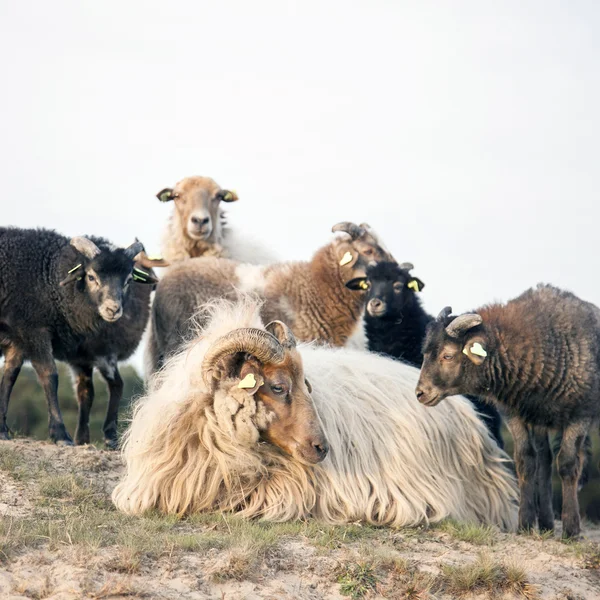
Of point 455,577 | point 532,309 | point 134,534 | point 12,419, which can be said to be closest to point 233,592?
point 134,534

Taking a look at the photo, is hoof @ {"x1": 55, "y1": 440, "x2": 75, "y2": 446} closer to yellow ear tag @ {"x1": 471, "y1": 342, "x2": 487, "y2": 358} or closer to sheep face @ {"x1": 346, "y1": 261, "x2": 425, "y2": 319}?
sheep face @ {"x1": 346, "y1": 261, "x2": 425, "y2": 319}

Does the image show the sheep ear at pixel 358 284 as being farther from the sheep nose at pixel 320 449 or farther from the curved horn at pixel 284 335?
the sheep nose at pixel 320 449

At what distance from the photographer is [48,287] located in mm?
11406

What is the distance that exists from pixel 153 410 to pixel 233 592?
9.31 ft

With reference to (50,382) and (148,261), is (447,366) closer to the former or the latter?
(50,382)


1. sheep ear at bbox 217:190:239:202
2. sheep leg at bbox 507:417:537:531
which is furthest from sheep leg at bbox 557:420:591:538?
sheep ear at bbox 217:190:239:202

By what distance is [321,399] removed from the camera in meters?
9.36

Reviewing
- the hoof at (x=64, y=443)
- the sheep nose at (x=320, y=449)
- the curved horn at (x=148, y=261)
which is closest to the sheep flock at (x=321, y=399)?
the sheep nose at (x=320, y=449)

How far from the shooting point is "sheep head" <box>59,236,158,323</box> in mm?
11266

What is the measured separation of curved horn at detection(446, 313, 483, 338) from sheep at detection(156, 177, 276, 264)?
628cm

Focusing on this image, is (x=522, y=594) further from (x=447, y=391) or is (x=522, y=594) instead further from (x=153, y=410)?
(x=153, y=410)

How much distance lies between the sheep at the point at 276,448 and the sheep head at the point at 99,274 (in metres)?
1.68

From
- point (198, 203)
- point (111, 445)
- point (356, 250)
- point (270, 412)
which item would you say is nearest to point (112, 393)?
point (111, 445)

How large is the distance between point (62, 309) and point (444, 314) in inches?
174
